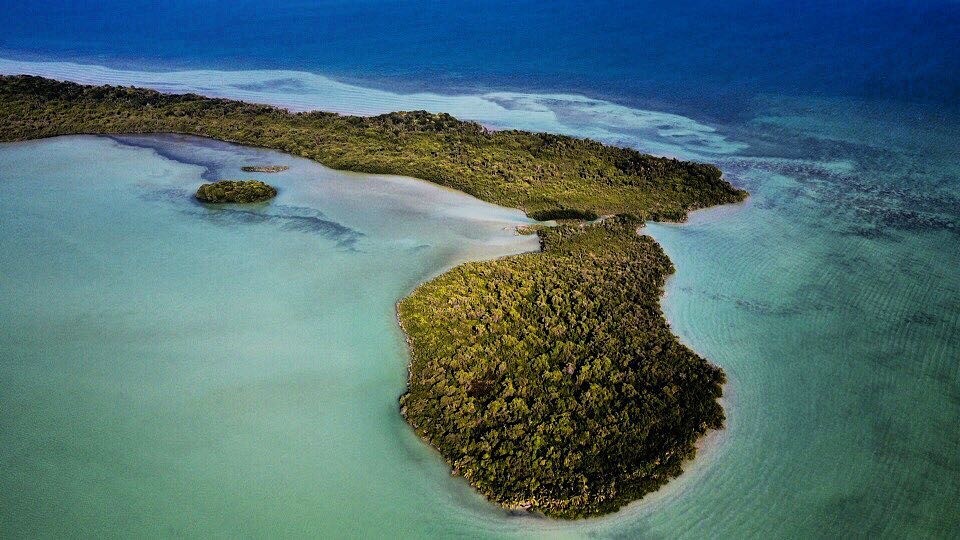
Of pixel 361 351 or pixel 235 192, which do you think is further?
pixel 235 192

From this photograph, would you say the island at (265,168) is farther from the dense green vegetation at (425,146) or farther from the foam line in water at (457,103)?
the foam line in water at (457,103)

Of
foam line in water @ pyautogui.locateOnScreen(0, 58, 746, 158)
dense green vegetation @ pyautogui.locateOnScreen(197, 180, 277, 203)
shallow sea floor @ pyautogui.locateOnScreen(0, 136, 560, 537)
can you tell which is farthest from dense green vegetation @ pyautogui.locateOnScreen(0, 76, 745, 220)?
dense green vegetation @ pyautogui.locateOnScreen(197, 180, 277, 203)

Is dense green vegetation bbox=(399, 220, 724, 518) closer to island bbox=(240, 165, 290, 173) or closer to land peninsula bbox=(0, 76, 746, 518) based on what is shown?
land peninsula bbox=(0, 76, 746, 518)

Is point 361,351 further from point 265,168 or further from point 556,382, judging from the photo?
point 265,168

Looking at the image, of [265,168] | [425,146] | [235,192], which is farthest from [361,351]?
[425,146]

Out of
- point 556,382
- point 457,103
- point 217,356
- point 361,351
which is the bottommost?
point 217,356
